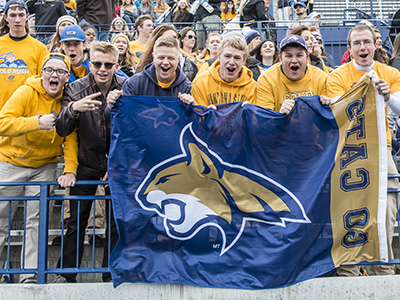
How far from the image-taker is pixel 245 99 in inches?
220

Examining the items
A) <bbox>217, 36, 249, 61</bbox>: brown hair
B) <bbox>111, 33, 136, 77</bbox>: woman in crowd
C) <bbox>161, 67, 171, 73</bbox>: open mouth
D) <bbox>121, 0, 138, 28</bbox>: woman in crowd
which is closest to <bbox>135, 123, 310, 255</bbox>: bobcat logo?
<bbox>161, 67, 171, 73</bbox>: open mouth

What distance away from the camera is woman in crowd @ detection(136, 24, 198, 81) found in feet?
21.0

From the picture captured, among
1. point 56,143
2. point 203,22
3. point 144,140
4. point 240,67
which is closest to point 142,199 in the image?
point 144,140

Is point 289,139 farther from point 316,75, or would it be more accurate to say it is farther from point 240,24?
point 240,24

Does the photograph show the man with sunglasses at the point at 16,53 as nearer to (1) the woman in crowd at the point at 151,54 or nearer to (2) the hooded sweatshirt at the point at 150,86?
(1) the woman in crowd at the point at 151,54

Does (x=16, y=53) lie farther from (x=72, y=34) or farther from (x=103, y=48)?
(x=103, y=48)

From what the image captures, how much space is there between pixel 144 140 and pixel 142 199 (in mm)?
600

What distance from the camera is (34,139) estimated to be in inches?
216

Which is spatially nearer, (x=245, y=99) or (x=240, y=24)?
(x=245, y=99)

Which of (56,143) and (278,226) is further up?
(56,143)

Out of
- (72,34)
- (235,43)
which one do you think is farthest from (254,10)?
(235,43)

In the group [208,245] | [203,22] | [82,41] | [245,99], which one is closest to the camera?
[208,245]

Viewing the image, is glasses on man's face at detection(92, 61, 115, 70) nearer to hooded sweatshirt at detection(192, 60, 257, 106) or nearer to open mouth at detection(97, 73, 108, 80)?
open mouth at detection(97, 73, 108, 80)

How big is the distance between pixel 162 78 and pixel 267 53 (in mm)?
3067
